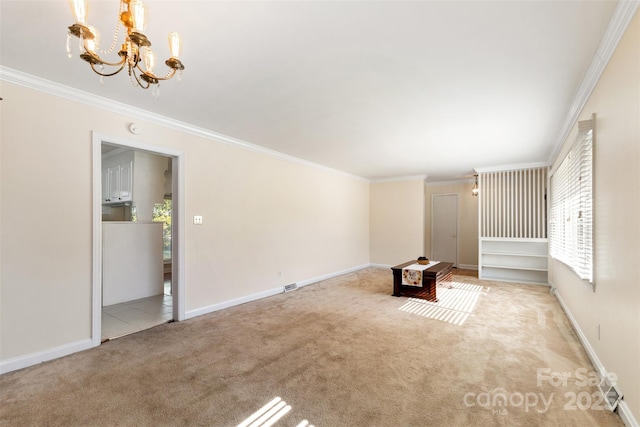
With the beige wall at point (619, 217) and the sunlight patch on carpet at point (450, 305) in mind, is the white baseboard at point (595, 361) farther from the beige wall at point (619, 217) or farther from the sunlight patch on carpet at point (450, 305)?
the sunlight patch on carpet at point (450, 305)

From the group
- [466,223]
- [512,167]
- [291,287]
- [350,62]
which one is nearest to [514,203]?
[512,167]

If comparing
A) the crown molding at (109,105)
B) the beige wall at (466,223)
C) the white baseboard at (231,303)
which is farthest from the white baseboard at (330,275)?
the crown molding at (109,105)

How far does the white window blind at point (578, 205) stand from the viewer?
2.67 meters

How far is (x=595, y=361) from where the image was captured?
8.12 feet

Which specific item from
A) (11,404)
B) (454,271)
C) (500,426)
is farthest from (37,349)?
(454,271)

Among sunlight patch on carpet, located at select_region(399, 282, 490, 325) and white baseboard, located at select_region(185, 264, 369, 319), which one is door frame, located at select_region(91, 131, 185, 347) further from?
sunlight patch on carpet, located at select_region(399, 282, 490, 325)

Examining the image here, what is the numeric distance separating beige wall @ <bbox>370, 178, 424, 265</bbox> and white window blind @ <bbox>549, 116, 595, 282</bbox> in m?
3.06

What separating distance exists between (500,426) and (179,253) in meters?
3.56

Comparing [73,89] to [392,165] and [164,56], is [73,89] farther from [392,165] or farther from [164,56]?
[392,165]

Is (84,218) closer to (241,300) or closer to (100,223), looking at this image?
(100,223)

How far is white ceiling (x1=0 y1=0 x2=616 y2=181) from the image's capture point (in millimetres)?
1771

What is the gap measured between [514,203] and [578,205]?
334cm

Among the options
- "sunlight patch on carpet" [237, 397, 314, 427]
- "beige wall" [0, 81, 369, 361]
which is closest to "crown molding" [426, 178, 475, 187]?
"beige wall" [0, 81, 369, 361]

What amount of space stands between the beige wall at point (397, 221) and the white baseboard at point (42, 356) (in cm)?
637
